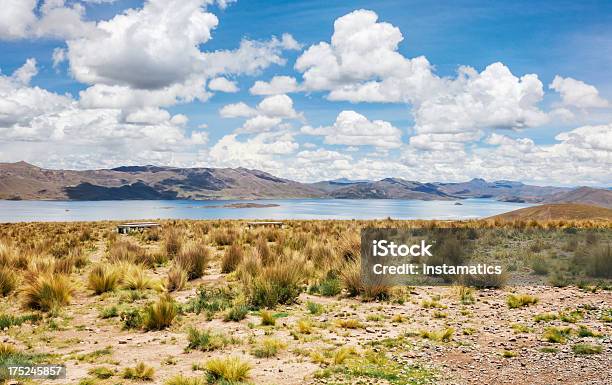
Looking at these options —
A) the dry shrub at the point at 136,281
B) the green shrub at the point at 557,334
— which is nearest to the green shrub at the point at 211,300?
the dry shrub at the point at 136,281

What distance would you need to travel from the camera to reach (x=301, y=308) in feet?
36.7

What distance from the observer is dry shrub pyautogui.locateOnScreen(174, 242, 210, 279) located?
1505 cm

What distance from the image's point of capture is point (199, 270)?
50.2ft

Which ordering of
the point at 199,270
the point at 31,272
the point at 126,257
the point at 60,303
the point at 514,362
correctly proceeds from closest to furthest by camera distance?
the point at 514,362, the point at 60,303, the point at 31,272, the point at 199,270, the point at 126,257

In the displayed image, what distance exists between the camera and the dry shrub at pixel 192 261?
1505 cm

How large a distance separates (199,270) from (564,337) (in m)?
11.0

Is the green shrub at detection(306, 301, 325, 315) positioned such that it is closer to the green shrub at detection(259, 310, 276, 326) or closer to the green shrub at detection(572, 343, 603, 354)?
the green shrub at detection(259, 310, 276, 326)

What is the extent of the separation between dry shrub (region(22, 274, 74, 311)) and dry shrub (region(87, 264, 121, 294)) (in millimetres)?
1140

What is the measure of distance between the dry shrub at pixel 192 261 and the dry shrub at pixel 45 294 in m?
3.83

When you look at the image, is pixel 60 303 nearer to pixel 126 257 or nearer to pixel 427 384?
pixel 126 257

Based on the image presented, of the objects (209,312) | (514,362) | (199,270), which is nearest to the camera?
(514,362)

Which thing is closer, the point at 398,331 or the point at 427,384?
the point at 427,384

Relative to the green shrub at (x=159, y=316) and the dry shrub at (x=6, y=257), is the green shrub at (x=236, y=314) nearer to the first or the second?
the green shrub at (x=159, y=316)

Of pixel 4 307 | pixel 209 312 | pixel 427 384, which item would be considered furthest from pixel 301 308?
pixel 4 307
